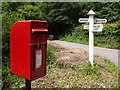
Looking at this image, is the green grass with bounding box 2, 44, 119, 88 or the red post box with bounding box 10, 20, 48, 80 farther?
the green grass with bounding box 2, 44, 119, 88

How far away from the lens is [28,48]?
124 inches

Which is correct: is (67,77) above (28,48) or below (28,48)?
below

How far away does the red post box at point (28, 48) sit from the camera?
317cm

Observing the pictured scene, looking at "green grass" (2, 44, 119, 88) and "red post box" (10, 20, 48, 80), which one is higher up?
"red post box" (10, 20, 48, 80)

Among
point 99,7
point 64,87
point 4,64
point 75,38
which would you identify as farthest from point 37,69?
point 99,7

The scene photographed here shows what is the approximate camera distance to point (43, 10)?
104 ft

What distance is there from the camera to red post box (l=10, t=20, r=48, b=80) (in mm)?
3168

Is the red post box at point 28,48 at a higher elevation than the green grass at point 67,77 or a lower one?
higher

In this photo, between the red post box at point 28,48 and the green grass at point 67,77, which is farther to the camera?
the green grass at point 67,77

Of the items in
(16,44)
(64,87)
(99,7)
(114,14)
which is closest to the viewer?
(16,44)

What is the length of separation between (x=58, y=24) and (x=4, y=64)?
82.7 feet

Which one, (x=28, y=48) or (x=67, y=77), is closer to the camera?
(x=28, y=48)

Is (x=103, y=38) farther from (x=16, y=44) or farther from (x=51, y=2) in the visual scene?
(x=16, y=44)

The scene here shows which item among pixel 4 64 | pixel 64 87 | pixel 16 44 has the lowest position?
pixel 64 87
